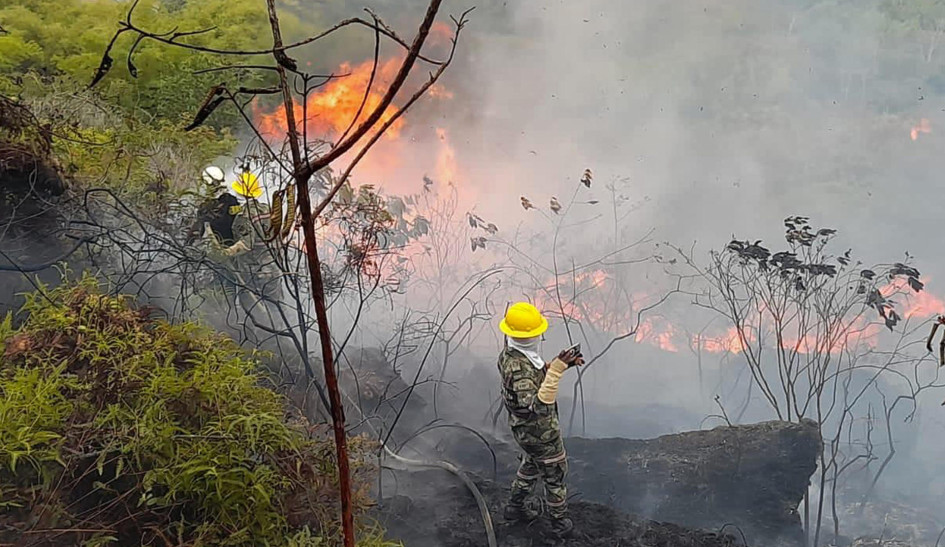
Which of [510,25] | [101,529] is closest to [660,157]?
[510,25]

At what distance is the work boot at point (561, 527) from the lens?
2566 mm

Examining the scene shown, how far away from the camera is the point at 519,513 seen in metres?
2.66

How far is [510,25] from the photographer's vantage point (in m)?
3.72

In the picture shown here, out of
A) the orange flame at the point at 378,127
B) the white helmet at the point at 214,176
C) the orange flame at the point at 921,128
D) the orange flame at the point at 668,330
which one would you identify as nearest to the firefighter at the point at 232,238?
the white helmet at the point at 214,176

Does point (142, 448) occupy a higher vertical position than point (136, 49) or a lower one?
lower

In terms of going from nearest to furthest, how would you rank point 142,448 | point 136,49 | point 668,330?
1. point 142,448
2. point 136,49
3. point 668,330

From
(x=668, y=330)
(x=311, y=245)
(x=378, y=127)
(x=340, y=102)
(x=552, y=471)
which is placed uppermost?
(x=340, y=102)

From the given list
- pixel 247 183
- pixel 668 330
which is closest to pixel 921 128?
pixel 668 330

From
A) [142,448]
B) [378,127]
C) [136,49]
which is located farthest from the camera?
[378,127]

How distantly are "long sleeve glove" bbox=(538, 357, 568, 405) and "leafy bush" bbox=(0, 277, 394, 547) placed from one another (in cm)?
82

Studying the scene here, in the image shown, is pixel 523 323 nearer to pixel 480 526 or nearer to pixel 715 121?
pixel 480 526

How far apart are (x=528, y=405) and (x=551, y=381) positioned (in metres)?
0.17

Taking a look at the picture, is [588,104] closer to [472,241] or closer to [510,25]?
[510,25]

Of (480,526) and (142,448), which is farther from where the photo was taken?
(480,526)
